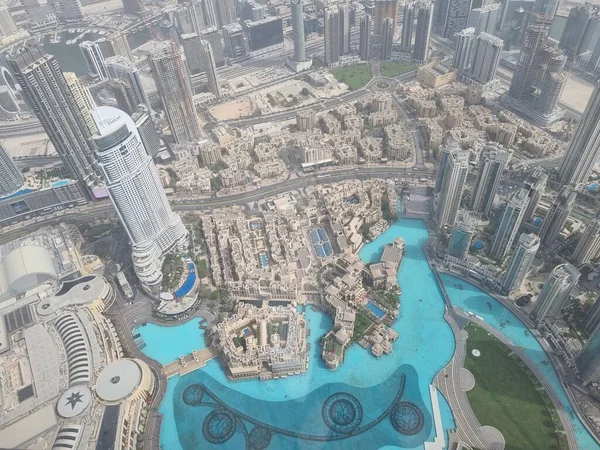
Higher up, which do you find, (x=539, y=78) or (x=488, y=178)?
(x=539, y=78)

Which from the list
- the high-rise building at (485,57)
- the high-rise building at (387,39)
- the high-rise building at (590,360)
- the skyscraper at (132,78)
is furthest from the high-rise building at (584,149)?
the skyscraper at (132,78)

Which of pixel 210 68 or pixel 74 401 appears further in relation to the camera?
pixel 210 68

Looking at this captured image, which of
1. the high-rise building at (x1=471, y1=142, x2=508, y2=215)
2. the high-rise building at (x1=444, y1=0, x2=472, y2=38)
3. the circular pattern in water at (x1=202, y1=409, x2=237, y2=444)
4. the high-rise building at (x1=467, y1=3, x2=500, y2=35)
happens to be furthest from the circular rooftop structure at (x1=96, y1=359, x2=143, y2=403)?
the high-rise building at (x1=444, y1=0, x2=472, y2=38)

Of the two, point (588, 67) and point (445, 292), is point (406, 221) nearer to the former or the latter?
point (445, 292)

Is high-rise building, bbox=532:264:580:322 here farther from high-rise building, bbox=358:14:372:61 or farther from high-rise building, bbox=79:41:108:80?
high-rise building, bbox=79:41:108:80

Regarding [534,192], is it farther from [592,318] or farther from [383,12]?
[383,12]

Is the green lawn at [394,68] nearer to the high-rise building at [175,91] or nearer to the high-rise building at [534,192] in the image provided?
the high-rise building at [175,91]

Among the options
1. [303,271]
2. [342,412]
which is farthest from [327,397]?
[303,271]
